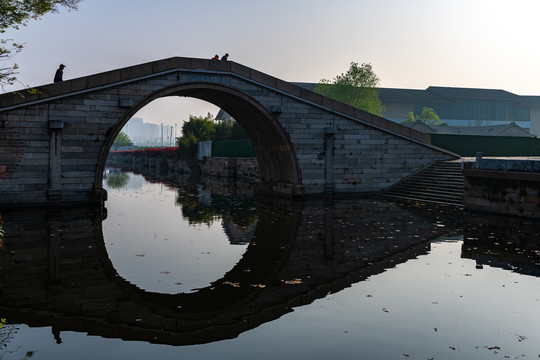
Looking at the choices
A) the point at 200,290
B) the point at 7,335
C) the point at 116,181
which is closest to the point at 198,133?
the point at 116,181

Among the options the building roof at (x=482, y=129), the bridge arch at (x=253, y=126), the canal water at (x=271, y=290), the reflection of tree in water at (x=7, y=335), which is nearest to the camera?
the reflection of tree in water at (x=7, y=335)

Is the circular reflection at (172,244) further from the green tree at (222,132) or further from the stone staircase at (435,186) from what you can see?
the green tree at (222,132)

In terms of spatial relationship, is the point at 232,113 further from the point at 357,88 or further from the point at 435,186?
the point at 357,88

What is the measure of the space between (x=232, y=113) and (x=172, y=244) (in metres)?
15.2

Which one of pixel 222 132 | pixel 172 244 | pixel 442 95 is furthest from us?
pixel 442 95

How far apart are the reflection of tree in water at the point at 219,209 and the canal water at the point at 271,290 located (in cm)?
98

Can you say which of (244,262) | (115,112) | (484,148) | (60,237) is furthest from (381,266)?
(484,148)

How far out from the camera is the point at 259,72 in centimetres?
2309

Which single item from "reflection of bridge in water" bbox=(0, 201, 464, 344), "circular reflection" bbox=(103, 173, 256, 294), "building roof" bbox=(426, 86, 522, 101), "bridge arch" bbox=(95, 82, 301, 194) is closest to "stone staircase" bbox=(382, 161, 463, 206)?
"bridge arch" bbox=(95, 82, 301, 194)

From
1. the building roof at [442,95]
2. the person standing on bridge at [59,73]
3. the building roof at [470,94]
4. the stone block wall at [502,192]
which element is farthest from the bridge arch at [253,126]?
the building roof at [470,94]

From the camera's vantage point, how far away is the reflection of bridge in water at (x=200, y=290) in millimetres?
6887

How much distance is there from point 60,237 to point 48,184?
730 cm

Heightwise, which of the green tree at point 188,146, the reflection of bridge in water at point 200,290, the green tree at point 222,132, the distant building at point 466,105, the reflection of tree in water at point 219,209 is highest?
the distant building at point 466,105

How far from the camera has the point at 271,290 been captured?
27.6 feet
